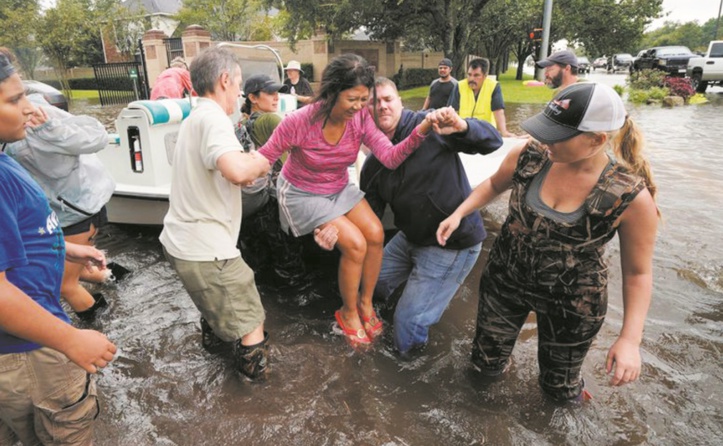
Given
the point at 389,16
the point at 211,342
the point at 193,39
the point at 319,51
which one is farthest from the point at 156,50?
Answer: the point at 211,342

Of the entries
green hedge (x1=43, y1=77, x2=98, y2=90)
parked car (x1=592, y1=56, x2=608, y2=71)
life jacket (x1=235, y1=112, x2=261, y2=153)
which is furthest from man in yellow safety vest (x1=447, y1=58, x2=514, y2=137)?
parked car (x1=592, y1=56, x2=608, y2=71)

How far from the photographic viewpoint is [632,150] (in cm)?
208

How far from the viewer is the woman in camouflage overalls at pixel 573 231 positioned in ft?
6.46

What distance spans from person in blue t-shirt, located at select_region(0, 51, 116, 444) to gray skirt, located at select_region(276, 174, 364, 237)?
1.48 metres

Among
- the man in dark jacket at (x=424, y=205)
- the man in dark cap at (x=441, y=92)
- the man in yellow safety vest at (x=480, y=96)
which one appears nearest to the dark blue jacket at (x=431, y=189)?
the man in dark jacket at (x=424, y=205)

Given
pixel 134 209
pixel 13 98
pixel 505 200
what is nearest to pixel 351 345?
pixel 13 98

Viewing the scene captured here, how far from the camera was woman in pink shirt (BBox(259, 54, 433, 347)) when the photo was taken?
2668 mm

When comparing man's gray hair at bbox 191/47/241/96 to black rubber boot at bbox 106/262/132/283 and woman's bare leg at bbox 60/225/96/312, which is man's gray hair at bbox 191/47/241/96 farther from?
black rubber boot at bbox 106/262/132/283

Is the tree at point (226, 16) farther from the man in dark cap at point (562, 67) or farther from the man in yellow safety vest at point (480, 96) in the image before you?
the man in dark cap at point (562, 67)

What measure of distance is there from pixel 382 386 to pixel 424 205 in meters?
1.19

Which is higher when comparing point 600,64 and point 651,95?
point 600,64

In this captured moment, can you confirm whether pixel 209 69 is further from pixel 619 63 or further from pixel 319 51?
pixel 619 63

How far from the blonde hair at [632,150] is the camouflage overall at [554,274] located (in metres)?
0.08

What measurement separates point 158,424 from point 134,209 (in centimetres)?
311
